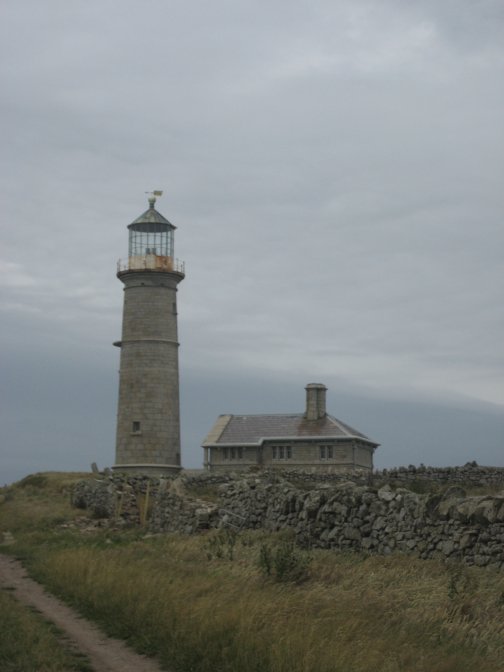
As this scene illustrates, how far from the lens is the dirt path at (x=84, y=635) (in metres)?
11.3

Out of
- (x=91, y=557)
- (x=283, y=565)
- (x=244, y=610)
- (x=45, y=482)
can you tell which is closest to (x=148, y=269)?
(x=45, y=482)

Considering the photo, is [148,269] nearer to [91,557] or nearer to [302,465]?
[302,465]

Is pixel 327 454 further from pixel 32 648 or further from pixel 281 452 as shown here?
pixel 32 648

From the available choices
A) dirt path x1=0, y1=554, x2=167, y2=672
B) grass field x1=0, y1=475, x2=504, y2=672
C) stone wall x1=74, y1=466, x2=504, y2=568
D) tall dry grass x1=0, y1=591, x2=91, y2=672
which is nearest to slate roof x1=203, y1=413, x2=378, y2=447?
stone wall x1=74, y1=466, x2=504, y2=568

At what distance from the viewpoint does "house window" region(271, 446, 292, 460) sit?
54.8m

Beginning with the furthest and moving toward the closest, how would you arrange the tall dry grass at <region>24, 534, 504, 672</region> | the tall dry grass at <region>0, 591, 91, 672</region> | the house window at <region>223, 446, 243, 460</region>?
the house window at <region>223, 446, 243, 460</region>
the tall dry grass at <region>0, 591, 91, 672</region>
the tall dry grass at <region>24, 534, 504, 672</region>

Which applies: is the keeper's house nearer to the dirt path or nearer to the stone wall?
the stone wall

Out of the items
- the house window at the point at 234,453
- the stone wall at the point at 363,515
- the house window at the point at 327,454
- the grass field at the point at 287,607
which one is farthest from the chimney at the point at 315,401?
the grass field at the point at 287,607

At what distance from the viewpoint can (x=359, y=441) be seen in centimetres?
5550

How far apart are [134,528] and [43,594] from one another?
1281 cm

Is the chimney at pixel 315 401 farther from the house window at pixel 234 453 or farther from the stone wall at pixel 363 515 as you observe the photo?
the stone wall at pixel 363 515

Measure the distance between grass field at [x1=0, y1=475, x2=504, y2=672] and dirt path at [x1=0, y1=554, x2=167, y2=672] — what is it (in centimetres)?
23

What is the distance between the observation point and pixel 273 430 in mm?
55750

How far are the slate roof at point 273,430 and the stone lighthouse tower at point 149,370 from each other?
512 centimetres
